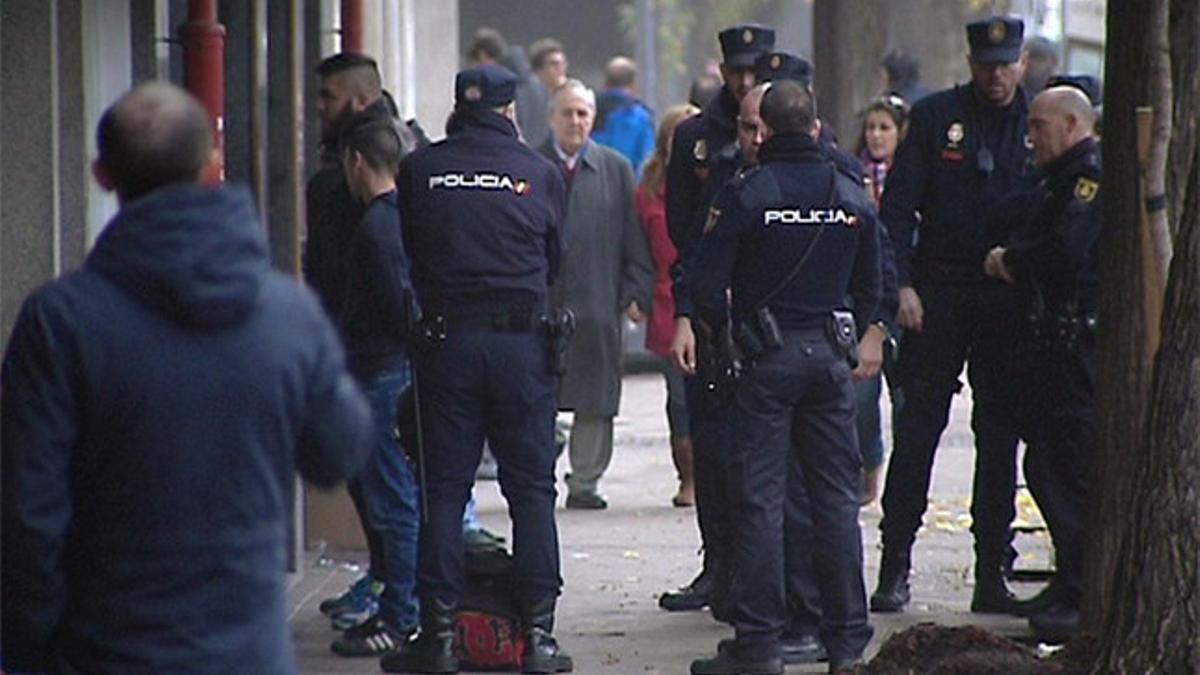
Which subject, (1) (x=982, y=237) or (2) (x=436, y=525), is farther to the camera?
(1) (x=982, y=237)

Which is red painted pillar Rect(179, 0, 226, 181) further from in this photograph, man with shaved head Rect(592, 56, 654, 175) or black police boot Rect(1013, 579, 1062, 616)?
man with shaved head Rect(592, 56, 654, 175)

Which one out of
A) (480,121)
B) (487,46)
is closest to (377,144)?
(480,121)

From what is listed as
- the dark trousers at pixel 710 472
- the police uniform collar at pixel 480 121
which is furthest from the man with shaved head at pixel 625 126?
the police uniform collar at pixel 480 121

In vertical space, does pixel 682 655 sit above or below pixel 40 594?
below

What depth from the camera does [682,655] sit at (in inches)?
371

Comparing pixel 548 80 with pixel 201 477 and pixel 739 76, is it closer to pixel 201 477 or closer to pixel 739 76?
pixel 739 76

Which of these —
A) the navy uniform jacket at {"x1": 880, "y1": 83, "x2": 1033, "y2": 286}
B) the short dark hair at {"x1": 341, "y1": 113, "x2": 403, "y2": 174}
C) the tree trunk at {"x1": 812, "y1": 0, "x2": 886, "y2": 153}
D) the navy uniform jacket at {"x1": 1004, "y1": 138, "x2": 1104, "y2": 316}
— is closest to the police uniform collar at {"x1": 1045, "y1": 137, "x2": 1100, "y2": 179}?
the navy uniform jacket at {"x1": 1004, "y1": 138, "x2": 1104, "y2": 316}

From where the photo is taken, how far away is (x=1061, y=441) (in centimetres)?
988

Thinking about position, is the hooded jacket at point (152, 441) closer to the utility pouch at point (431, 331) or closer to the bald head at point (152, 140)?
the bald head at point (152, 140)

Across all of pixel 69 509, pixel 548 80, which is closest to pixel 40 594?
pixel 69 509

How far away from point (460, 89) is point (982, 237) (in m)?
2.20

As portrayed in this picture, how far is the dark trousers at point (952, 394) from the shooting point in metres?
10.0

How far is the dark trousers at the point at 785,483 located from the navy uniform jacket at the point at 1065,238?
1169 millimetres

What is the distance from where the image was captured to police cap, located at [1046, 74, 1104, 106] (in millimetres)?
10283
